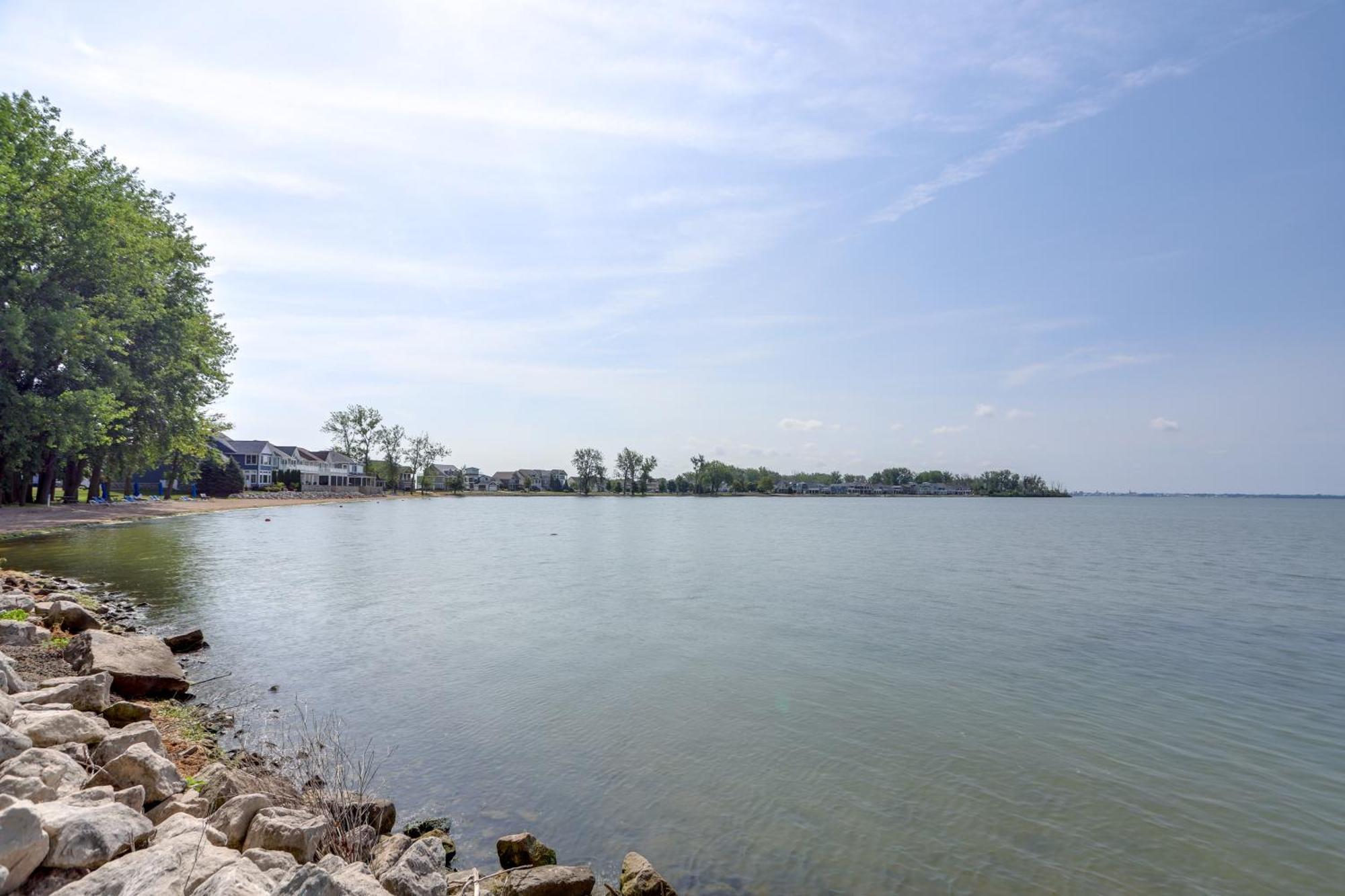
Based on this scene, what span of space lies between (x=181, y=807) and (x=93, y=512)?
4596cm

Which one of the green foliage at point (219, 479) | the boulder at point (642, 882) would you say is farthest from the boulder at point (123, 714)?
the green foliage at point (219, 479)

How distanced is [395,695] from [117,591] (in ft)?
42.1

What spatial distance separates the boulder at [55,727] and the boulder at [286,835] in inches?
98.8

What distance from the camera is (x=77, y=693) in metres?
7.88

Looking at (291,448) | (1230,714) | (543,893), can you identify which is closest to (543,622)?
(543,893)

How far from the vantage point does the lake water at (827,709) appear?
682 cm

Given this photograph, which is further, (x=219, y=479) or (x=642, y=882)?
(x=219, y=479)

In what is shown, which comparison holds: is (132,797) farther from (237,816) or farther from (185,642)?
(185,642)

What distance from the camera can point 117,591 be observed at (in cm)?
1809

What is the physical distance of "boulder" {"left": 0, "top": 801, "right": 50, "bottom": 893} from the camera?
3861mm

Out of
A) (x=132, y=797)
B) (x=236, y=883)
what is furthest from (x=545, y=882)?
(x=132, y=797)

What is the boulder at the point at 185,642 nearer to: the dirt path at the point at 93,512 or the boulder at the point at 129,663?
the boulder at the point at 129,663

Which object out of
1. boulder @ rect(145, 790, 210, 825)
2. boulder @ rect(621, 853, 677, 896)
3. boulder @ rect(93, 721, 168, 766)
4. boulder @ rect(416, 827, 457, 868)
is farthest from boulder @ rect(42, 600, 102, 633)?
boulder @ rect(621, 853, 677, 896)

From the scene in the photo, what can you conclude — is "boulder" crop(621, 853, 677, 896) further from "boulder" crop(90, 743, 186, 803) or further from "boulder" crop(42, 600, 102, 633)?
"boulder" crop(42, 600, 102, 633)
